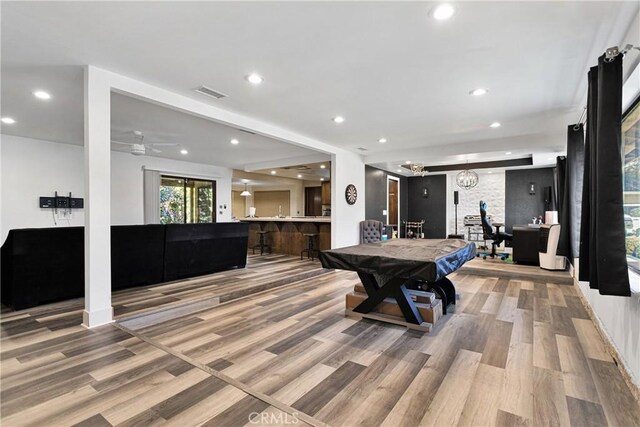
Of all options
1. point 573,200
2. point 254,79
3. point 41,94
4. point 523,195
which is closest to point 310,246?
point 254,79

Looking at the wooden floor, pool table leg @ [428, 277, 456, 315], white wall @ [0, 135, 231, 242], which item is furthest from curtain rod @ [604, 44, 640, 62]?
white wall @ [0, 135, 231, 242]

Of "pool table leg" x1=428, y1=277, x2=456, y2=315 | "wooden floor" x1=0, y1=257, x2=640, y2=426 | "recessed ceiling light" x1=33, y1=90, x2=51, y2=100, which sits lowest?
"wooden floor" x1=0, y1=257, x2=640, y2=426

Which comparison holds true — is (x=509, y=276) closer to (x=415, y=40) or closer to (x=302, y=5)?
(x=415, y=40)

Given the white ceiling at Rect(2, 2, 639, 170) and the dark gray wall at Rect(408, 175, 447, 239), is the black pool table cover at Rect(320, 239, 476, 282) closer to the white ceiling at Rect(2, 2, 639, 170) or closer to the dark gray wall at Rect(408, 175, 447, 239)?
the white ceiling at Rect(2, 2, 639, 170)

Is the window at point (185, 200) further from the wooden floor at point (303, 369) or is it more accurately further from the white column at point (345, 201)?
the wooden floor at point (303, 369)

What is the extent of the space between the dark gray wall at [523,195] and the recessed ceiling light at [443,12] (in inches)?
337

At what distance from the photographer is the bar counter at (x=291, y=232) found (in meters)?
7.46

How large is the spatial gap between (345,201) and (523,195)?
6005mm

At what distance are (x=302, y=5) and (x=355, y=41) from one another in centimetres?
61

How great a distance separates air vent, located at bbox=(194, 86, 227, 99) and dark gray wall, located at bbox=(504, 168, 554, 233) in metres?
8.98

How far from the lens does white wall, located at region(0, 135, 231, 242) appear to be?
5.65 metres

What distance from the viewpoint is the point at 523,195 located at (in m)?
9.08

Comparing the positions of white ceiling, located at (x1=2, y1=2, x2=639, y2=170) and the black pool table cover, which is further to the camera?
the black pool table cover

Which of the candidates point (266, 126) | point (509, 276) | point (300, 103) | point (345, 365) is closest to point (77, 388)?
point (345, 365)
